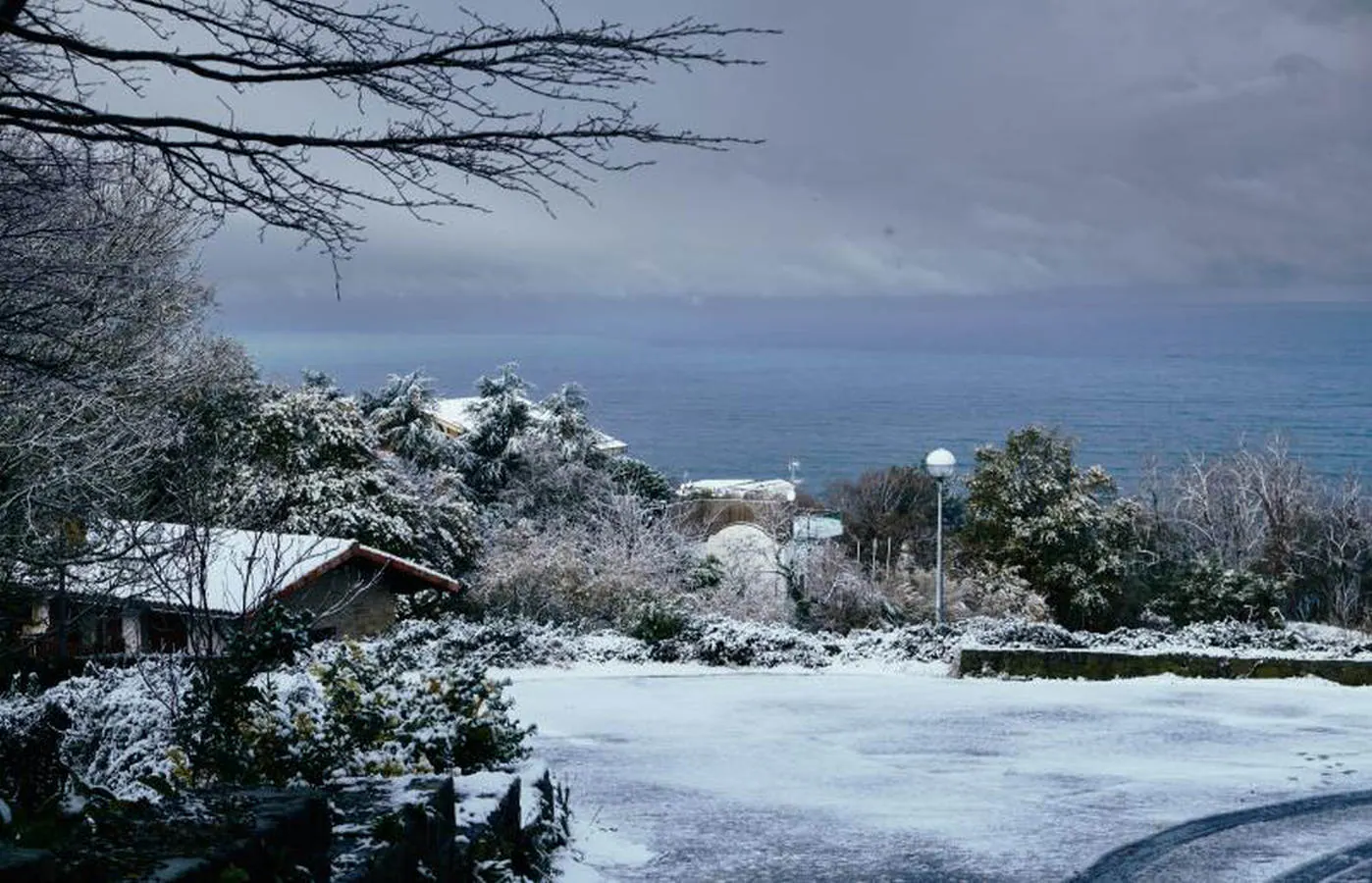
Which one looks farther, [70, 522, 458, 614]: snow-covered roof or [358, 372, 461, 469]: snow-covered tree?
[358, 372, 461, 469]: snow-covered tree

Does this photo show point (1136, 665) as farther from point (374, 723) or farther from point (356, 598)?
point (356, 598)

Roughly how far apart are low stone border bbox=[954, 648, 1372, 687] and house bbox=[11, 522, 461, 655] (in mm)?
7383

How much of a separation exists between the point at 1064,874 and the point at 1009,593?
25.2m

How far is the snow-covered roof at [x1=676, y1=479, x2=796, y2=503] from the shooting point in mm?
49500

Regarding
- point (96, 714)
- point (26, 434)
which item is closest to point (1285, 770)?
point (96, 714)

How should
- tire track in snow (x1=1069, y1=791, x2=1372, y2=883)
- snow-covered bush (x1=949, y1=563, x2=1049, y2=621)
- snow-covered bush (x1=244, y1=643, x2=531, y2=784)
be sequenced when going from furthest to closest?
1. snow-covered bush (x1=949, y1=563, x2=1049, y2=621)
2. tire track in snow (x1=1069, y1=791, x2=1372, y2=883)
3. snow-covered bush (x1=244, y1=643, x2=531, y2=784)

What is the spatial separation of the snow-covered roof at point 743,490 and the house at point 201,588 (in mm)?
20967

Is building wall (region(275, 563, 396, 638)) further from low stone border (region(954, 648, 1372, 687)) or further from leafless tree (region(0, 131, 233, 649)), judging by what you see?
low stone border (region(954, 648, 1372, 687))

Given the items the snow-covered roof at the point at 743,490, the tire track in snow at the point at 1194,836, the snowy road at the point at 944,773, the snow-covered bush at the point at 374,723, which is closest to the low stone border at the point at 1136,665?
the snowy road at the point at 944,773

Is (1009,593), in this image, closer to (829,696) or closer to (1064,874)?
(829,696)

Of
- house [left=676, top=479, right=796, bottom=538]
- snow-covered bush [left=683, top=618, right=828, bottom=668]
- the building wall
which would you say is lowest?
snow-covered bush [left=683, top=618, right=828, bottom=668]

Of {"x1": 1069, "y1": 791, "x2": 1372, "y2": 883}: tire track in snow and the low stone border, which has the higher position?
the low stone border

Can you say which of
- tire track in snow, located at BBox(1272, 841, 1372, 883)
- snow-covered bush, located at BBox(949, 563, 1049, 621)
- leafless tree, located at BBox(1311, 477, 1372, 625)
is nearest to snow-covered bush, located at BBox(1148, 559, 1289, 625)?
snow-covered bush, located at BBox(949, 563, 1049, 621)

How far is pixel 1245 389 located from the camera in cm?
11162
